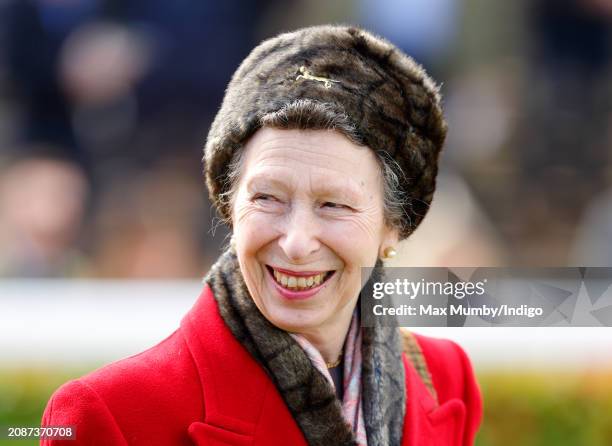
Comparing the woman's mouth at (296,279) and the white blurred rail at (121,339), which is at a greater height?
the white blurred rail at (121,339)

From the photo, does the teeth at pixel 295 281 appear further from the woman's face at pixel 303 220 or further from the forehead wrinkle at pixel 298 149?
the forehead wrinkle at pixel 298 149

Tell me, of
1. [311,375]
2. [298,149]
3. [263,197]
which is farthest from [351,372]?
[298,149]

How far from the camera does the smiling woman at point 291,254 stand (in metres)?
2.74

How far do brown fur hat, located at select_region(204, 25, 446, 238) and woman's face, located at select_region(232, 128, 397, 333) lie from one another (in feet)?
0.22

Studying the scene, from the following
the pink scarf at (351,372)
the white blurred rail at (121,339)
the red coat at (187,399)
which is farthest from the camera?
the white blurred rail at (121,339)

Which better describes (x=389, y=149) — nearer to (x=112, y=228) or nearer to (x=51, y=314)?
(x=51, y=314)

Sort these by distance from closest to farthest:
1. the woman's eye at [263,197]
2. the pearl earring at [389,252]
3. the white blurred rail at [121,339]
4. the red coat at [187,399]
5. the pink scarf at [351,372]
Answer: the red coat at [187,399]
the woman's eye at [263,197]
the pink scarf at [351,372]
the pearl earring at [389,252]
the white blurred rail at [121,339]

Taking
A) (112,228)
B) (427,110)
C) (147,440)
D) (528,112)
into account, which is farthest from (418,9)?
(147,440)

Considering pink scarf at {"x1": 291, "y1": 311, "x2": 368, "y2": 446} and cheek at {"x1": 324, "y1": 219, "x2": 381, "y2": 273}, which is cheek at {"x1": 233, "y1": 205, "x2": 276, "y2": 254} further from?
pink scarf at {"x1": 291, "y1": 311, "x2": 368, "y2": 446}

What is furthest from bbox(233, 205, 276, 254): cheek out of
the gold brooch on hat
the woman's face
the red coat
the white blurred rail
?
the white blurred rail

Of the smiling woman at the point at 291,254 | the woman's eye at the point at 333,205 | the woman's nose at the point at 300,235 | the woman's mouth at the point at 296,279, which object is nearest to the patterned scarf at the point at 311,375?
the smiling woman at the point at 291,254

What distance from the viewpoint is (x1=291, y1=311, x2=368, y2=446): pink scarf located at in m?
2.93

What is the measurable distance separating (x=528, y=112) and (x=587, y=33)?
65cm

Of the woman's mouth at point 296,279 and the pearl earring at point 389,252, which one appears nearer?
the woman's mouth at point 296,279
